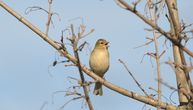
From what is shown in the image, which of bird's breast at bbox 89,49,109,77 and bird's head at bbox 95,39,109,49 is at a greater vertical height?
bird's head at bbox 95,39,109,49

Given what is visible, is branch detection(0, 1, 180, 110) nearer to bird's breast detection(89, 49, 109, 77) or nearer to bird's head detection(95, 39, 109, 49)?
bird's breast detection(89, 49, 109, 77)

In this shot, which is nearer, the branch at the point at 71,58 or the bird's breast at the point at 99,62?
the branch at the point at 71,58

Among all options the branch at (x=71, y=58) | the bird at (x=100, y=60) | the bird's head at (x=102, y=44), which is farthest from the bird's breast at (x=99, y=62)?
the branch at (x=71, y=58)

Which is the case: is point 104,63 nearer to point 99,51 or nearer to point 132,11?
point 99,51

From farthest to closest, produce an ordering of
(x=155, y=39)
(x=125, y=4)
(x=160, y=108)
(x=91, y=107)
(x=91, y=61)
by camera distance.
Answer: (x=91, y=61)
(x=155, y=39)
(x=160, y=108)
(x=91, y=107)
(x=125, y=4)

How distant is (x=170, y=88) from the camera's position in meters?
2.59

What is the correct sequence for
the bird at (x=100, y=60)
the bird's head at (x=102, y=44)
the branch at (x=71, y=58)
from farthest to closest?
the bird's head at (x=102, y=44) → the bird at (x=100, y=60) → the branch at (x=71, y=58)

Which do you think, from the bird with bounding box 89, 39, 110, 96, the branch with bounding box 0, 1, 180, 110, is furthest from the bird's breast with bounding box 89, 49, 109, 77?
the branch with bounding box 0, 1, 180, 110

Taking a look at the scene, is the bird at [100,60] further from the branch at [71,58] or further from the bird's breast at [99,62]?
the branch at [71,58]

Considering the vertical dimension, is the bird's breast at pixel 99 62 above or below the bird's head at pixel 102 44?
below

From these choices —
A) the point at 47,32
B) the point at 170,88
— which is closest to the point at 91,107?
the point at 170,88

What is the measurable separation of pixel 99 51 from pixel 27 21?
14.7 ft

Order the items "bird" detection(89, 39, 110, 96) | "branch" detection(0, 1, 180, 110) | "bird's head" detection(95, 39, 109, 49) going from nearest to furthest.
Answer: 1. "branch" detection(0, 1, 180, 110)
2. "bird" detection(89, 39, 110, 96)
3. "bird's head" detection(95, 39, 109, 49)

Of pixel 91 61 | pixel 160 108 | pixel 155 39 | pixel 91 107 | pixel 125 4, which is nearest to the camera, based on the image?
pixel 125 4
